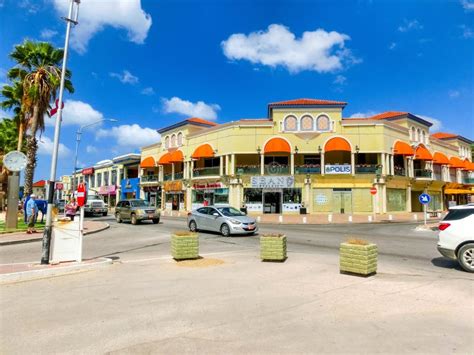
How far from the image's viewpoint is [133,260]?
1070 cm

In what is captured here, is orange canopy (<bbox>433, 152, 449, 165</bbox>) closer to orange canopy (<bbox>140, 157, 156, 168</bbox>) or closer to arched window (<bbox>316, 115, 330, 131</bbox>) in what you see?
arched window (<bbox>316, 115, 330, 131</bbox>)

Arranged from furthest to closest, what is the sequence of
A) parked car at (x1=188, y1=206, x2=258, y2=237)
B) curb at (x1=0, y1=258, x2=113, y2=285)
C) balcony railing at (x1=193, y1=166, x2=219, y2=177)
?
balcony railing at (x1=193, y1=166, x2=219, y2=177) → parked car at (x1=188, y1=206, x2=258, y2=237) → curb at (x1=0, y1=258, x2=113, y2=285)

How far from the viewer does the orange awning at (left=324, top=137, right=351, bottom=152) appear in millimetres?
35656

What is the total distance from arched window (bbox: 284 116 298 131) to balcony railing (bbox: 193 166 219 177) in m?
9.08

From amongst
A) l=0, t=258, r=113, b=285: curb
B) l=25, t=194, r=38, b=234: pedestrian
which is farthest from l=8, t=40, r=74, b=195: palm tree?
l=0, t=258, r=113, b=285: curb

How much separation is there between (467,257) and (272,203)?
28.6 metres

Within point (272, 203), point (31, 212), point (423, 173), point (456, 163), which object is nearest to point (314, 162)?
point (272, 203)

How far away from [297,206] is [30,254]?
90.8 ft

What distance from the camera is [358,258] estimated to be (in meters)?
8.17

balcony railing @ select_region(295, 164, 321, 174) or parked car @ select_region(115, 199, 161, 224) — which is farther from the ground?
balcony railing @ select_region(295, 164, 321, 174)

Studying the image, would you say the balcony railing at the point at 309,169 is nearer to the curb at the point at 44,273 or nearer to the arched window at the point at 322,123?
the arched window at the point at 322,123

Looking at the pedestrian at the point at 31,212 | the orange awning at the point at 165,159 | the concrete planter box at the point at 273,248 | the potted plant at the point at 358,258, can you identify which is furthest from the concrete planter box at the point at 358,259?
the orange awning at the point at 165,159

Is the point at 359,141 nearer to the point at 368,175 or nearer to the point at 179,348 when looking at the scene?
the point at 368,175

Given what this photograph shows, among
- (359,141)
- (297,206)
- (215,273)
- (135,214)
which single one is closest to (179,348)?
→ (215,273)
